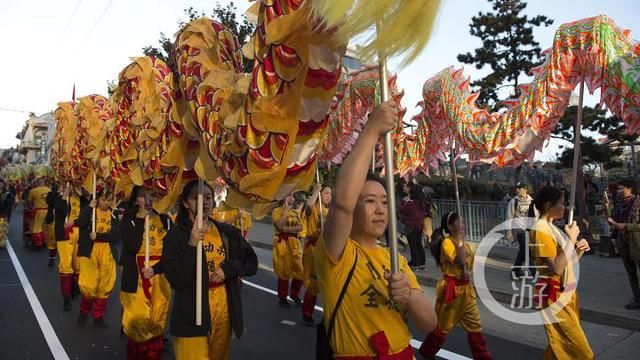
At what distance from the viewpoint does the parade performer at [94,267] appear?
18.6 ft

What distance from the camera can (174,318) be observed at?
3.08 meters

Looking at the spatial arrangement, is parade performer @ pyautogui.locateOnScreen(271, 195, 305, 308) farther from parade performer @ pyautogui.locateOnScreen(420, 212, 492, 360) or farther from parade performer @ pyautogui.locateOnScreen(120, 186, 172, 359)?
parade performer @ pyautogui.locateOnScreen(420, 212, 492, 360)

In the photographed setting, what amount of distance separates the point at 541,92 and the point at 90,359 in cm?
448

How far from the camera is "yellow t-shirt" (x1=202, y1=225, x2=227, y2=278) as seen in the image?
3374 mm

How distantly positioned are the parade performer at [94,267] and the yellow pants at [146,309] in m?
1.34

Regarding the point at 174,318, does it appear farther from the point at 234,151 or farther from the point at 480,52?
the point at 480,52

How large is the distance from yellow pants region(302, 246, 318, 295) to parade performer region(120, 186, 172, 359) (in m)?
1.70

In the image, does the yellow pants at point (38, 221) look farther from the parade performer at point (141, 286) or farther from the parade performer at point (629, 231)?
the parade performer at point (629, 231)

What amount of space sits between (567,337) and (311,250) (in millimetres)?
3345

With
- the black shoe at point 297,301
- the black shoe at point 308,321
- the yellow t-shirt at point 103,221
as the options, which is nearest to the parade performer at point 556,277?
the black shoe at point 308,321

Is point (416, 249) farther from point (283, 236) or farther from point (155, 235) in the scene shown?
point (155, 235)

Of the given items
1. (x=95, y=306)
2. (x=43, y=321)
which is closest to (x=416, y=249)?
(x=95, y=306)

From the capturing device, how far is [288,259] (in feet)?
21.6

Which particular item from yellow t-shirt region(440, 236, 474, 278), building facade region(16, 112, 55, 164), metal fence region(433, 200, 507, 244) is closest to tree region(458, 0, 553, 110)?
metal fence region(433, 200, 507, 244)
